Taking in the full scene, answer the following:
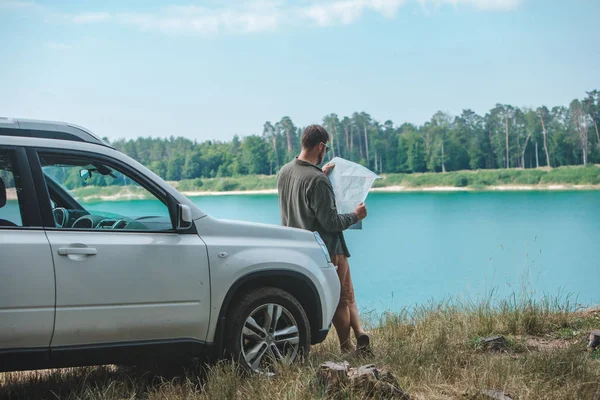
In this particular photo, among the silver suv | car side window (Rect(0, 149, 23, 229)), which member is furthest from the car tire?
car side window (Rect(0, 149, 23, 229))

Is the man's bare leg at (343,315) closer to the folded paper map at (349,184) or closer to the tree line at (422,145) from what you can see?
the folded paper map at (349,184)

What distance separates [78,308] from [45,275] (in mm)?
298

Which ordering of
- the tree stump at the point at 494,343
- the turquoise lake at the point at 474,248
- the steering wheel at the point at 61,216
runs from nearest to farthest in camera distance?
the steering wheel at the point at 61,216, the tree stump at the point at 494,343, the turquoise lake at the point at 474,248

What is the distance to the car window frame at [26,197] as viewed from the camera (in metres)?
4.61

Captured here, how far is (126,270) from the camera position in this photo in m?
Answer: 4.85

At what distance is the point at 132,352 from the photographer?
16.3 feet

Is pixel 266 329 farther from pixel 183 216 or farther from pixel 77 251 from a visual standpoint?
pixel 77 251

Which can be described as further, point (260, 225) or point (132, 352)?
point (260, 225)

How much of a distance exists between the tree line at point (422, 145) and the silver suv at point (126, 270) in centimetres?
11869

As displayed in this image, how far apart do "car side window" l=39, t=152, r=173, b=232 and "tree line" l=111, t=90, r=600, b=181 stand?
119128mm

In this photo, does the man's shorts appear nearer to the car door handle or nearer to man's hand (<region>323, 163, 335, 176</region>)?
man's hand (<region>323, 163, 335, 176</region>)

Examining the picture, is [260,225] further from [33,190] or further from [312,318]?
[33,190]

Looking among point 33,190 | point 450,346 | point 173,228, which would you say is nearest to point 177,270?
point 173,228

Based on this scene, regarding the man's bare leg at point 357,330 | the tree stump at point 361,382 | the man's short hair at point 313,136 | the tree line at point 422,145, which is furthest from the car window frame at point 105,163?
the tree line at point 422,145
